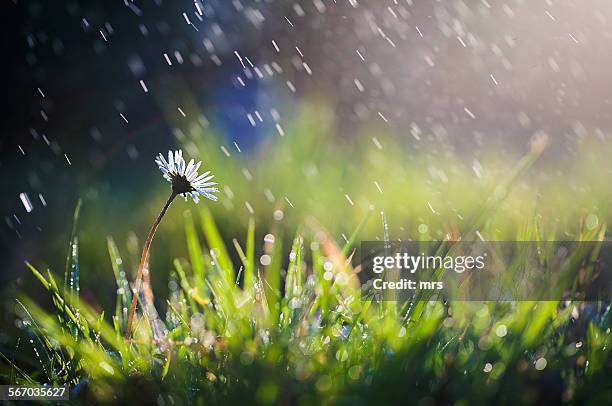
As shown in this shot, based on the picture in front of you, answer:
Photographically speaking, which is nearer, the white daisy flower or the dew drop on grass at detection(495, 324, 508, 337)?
the dew drop on grass at detection(495, 324, 508, 337)

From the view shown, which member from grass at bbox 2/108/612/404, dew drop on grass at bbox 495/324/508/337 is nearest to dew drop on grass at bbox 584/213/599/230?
grass at bbox 2/108/612/404

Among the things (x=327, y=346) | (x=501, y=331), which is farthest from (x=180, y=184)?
(x=501, y=331)

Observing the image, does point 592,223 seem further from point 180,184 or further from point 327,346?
point 180,184

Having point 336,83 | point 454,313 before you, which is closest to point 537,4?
point 336,83

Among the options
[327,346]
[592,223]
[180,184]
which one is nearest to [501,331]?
[327,346]

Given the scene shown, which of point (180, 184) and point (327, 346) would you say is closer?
point (327, 346)

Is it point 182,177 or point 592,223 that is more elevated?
point 182,177

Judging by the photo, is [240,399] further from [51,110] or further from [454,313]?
[51,110]

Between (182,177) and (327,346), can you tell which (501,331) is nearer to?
(327,346)

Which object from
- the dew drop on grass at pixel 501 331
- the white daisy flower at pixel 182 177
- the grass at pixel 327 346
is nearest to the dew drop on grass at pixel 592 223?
the grass at pixel 327 346

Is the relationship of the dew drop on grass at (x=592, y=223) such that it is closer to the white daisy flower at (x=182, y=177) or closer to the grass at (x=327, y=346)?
the grass at (x=327, y=346)

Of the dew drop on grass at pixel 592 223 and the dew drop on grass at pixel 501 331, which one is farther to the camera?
the dew drop on grass at pixel 592 223

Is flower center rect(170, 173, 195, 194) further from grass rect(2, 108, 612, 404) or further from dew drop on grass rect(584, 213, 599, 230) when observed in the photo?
dew drop on grass rect(584, 213, 599, 230)
